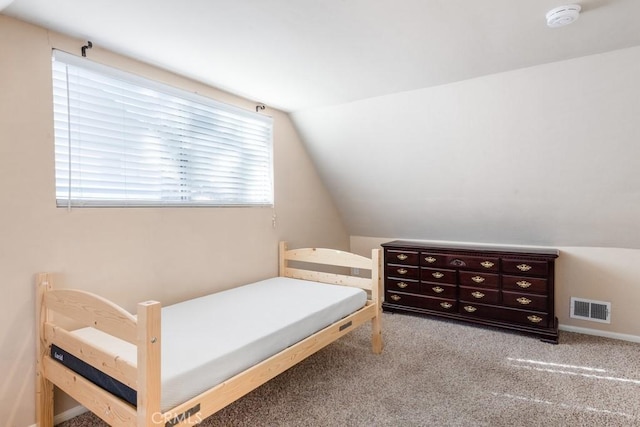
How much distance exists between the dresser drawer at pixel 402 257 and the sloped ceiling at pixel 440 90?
41 cm

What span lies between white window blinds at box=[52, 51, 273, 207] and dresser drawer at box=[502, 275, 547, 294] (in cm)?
237

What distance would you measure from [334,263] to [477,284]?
1.46 m

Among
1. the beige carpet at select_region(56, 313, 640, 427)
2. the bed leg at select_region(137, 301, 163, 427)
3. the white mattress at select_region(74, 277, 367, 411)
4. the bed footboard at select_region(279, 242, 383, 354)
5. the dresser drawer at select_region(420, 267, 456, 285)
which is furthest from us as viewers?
the dresser drawer at select_region(420, 267, 456, 285)

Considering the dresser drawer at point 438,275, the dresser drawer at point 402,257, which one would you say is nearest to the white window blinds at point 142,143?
the dresser drawer at point 402,257

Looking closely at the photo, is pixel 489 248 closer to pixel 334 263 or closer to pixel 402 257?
pixel 402 257

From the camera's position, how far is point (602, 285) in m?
3.08

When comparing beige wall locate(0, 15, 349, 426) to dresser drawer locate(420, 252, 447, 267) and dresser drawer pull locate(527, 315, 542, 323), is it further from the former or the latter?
dresser drawer pull locate(527, 315, 542, 323)

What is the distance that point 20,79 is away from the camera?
67.4 inches

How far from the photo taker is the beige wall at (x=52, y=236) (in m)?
1.68

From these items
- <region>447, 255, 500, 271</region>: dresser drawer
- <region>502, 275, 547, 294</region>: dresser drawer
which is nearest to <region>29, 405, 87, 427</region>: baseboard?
<region>447, 255, 500, 271</region>: dresser drawer

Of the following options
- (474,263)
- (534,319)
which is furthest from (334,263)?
(534,319)

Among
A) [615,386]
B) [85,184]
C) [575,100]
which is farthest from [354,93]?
[615,386]

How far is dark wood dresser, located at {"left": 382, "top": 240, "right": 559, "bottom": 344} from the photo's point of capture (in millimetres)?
2994

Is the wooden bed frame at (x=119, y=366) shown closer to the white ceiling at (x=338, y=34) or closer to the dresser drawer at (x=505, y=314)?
the white ceiling at (x=338, y=34)
